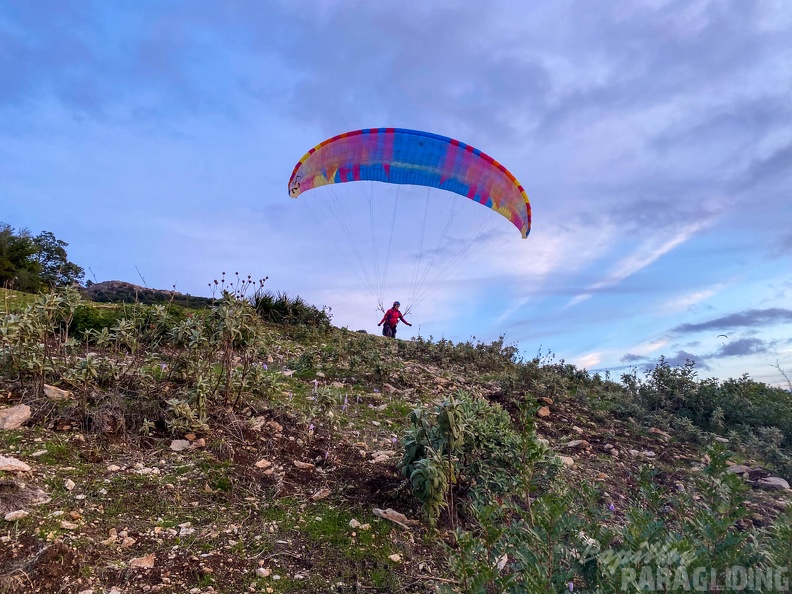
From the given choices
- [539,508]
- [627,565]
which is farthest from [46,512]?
[627,565]

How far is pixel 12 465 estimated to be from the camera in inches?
148

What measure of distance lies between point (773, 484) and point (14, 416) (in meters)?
7.61

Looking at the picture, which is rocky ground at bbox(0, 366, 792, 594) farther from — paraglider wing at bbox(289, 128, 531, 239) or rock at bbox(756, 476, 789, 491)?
paraglider wing at bbox(289, 128, 531, 239)

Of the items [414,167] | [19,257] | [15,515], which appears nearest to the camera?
[15,515]

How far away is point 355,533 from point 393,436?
198cm

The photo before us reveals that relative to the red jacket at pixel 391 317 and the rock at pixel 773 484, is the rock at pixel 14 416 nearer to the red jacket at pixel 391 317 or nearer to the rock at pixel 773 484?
the rock at pixel 773 484

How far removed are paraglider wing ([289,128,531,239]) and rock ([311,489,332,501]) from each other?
9394 mm

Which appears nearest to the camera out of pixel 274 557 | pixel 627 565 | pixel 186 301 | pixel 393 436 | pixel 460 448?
pixel 627 565

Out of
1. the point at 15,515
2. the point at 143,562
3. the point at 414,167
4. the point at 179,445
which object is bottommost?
the point at 143,562

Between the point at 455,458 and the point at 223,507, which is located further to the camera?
the point at 455,458

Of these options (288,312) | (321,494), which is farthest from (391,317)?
(321,494)

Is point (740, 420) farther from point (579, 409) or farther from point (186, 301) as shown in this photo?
point (186, 301)

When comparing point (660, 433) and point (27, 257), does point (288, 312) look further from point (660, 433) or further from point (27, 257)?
point (27, 257)

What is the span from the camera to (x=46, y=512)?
3.35 metres
